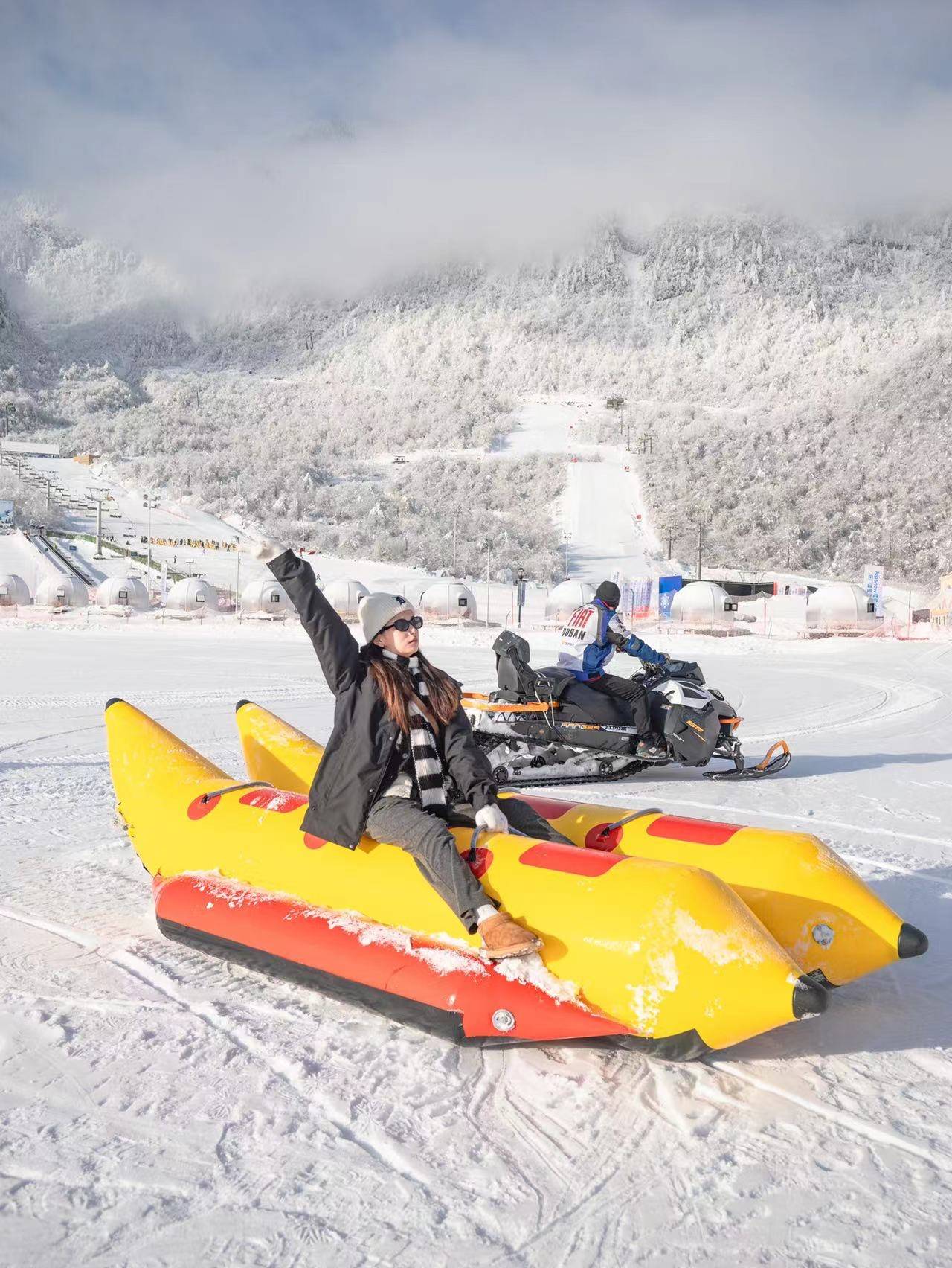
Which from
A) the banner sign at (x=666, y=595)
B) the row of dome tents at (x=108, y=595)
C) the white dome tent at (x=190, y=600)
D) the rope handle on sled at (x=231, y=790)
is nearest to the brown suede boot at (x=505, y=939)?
the rope handle on sled at (x=231, y=790)

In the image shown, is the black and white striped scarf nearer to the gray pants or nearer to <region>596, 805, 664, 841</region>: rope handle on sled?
the gray pants

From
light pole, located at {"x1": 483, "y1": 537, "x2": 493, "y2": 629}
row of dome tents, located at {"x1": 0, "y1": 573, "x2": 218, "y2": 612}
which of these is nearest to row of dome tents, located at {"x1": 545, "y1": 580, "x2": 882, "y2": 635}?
light pole, located at {"x1": 483, "y1": 537, "x2": 493, "y2": 629}

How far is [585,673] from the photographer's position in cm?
789

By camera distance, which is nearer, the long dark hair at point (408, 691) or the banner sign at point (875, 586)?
the long dark hair at point (408, 691)

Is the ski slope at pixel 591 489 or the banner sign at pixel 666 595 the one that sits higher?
the ski slope at pixel 591 489

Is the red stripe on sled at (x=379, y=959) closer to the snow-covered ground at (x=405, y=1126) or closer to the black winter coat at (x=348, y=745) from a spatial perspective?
the snow-covered ground at (x=405, y=1126)

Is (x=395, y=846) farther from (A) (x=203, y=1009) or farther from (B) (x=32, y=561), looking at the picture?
(B) (x=32, y=561)

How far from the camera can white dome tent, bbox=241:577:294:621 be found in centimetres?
3750

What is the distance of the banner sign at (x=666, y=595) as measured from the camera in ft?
121

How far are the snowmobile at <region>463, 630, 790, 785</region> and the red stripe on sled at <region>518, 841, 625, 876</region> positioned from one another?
4321mm

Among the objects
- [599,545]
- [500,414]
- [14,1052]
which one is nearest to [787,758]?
[14,1052]

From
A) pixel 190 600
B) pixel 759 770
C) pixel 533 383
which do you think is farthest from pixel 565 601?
pixel 533 383

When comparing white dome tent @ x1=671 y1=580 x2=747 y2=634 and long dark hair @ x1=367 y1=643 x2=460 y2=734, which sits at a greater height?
→ long dark hair @ x1=367 y1=643 x2=460 y2=734

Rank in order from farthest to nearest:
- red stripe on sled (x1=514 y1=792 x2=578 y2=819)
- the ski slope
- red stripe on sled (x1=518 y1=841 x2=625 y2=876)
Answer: the ski slope
red stripe on sled (x1=514 y1=792 x2=578 y2=819)
red stripe on sled (x1=518 y1=841 x2=625 y2=876)
